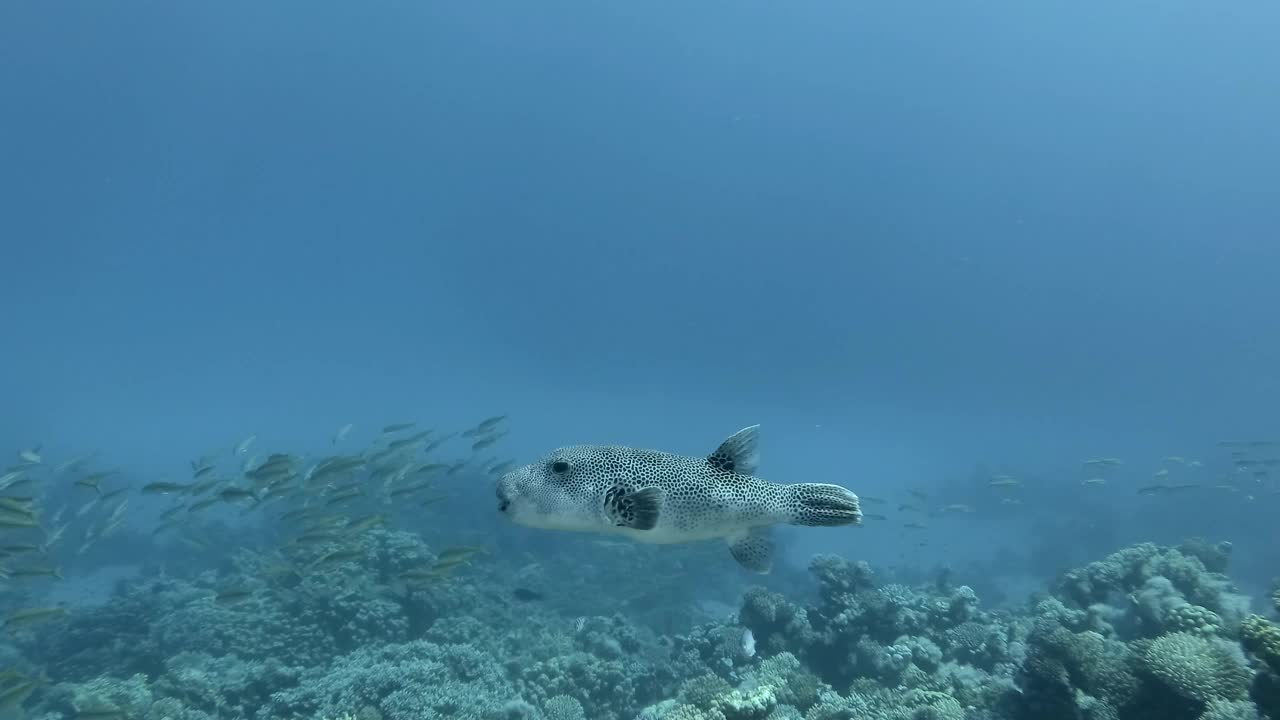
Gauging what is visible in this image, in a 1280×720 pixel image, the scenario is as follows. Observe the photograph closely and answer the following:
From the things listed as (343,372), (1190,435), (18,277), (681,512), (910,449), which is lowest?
(910,449)

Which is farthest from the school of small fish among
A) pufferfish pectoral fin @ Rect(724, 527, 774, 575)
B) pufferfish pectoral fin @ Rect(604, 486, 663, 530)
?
pufferfish pectoral fin @ Rect(604, 486, 663, 530)

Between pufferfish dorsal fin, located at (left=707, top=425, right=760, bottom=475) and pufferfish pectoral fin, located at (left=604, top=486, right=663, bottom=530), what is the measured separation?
59 centimetres

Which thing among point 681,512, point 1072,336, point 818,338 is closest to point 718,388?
point 818,338

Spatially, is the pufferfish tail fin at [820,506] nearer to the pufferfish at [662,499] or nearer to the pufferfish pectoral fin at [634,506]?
the pufferfish at [662,499]

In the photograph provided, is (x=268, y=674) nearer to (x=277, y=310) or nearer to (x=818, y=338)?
(x=818, y=338)

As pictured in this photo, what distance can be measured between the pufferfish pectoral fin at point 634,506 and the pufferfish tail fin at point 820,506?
755 millimetres

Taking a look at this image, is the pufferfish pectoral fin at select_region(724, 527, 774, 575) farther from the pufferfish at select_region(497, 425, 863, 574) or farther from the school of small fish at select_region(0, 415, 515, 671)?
the school of small fish at select_region(0, 415, 515, 671)

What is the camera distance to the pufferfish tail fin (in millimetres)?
3299

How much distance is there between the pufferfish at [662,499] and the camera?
3170mm

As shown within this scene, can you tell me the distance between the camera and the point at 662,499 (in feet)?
10.4

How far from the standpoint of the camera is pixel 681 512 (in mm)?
3273

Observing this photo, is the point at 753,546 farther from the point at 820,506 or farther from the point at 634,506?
the point at 634,506

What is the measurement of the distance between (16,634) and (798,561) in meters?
30.4

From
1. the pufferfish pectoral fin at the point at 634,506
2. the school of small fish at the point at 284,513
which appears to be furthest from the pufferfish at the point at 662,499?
the school of small fish at the point at 284,513
